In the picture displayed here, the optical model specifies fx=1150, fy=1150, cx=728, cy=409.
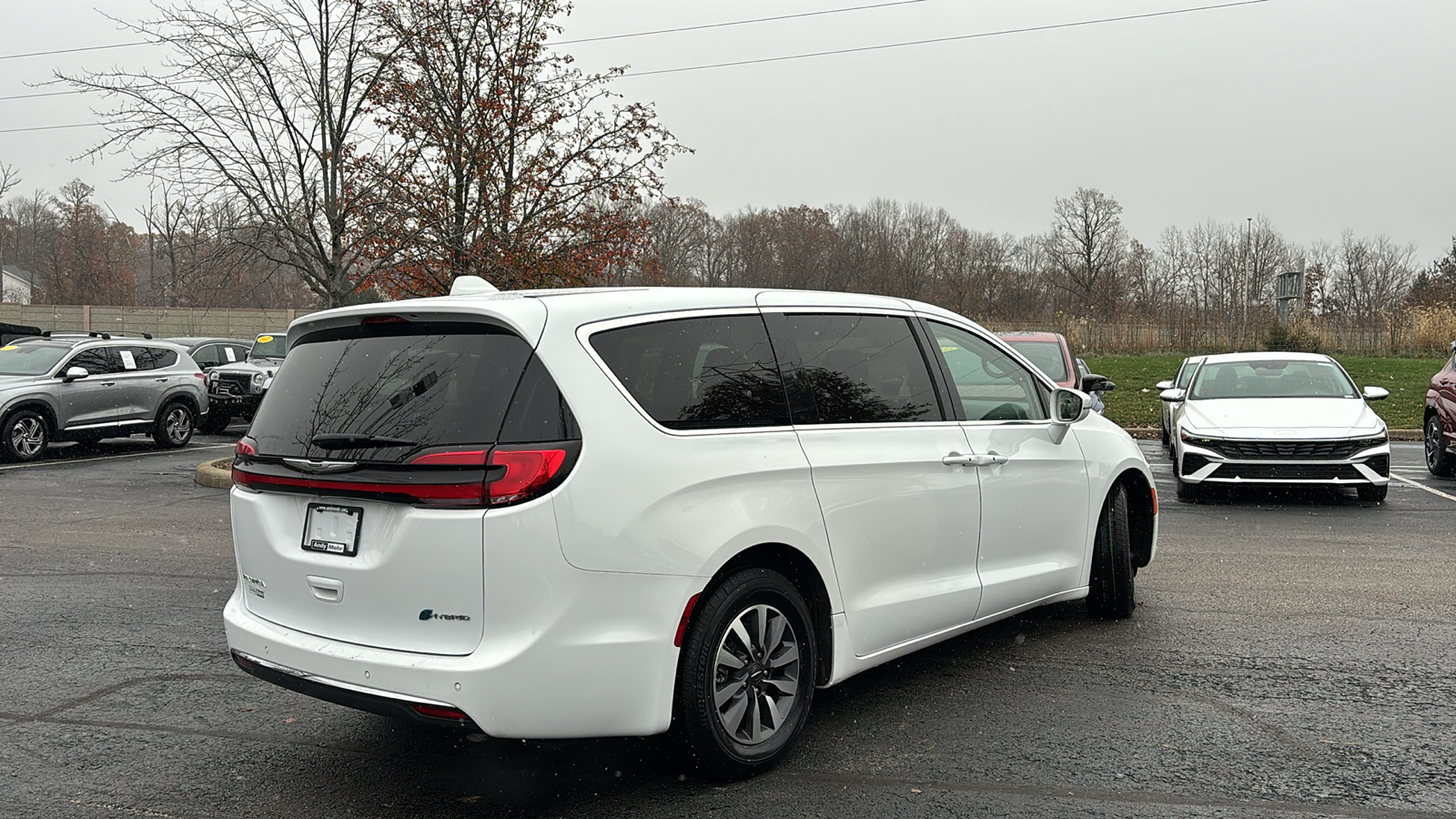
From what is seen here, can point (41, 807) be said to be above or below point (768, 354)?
below

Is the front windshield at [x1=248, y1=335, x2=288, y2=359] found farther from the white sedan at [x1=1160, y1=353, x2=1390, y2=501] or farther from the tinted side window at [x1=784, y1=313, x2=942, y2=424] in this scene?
the tinted side window at [x1=784, y1=313, x2=942, y2=424]

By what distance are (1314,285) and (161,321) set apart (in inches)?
2419

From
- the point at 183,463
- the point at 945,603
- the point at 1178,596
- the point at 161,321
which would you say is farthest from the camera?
the point at 161,321

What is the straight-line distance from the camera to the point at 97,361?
56.2 ft

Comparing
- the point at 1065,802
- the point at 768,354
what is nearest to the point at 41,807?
the point at 768,354

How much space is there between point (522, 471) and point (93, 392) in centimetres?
1597

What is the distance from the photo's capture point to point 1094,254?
71.8 m

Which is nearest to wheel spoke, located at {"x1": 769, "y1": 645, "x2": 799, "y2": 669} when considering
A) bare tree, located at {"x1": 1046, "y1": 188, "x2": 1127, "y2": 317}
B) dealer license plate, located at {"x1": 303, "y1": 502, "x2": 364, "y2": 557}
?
dealer license plate, located at {"x1": 303, "y1": 502, "x2": 364, "y2": 557}

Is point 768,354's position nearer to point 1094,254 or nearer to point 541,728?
point 541,728

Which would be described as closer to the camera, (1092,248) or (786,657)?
(786,657)

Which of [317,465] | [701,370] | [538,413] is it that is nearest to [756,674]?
[701,370]

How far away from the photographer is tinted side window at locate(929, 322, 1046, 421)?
525 cm

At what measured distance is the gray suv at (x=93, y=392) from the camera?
15945 millimetres

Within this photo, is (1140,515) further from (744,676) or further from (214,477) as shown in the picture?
(214,477)
